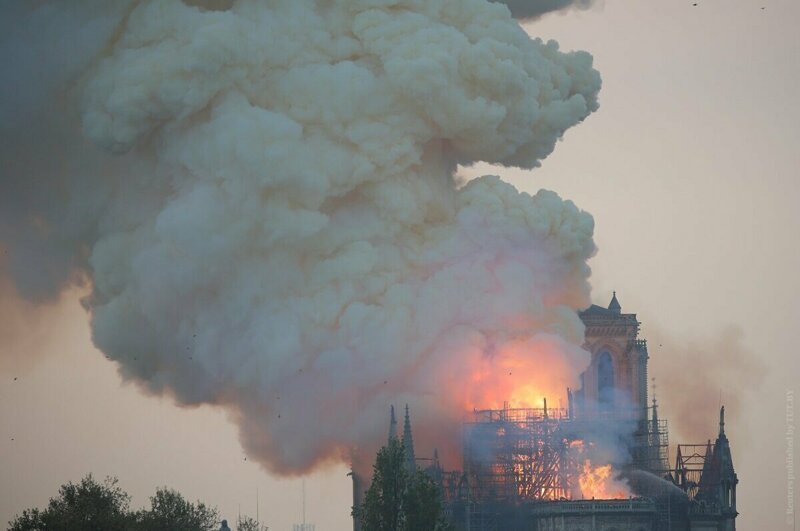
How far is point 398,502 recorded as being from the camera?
179m

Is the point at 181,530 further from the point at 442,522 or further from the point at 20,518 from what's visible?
the point at 442,522

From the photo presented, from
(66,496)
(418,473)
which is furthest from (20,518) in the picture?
(418,473)

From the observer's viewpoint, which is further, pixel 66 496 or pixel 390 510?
pixel 66 496

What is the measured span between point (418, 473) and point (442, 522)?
5495mm

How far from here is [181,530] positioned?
194 meters

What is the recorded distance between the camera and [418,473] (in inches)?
7224

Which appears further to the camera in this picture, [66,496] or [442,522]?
[66,496]

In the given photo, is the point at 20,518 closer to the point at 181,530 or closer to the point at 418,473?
the point at 181,530

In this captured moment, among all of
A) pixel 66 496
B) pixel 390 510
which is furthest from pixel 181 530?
pixel 390 510

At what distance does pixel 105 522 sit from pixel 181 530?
7642 millimetres

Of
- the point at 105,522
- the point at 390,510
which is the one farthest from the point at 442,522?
the point at 105,522

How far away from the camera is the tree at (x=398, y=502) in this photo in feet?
581

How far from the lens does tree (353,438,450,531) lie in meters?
177

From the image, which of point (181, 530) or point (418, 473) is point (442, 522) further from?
point (181, 530)
